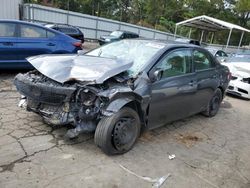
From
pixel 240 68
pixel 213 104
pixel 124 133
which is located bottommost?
pixel 213 104

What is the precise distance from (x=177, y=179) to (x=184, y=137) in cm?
147

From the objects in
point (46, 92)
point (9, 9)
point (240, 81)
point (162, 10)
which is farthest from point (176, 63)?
point (162, 10)

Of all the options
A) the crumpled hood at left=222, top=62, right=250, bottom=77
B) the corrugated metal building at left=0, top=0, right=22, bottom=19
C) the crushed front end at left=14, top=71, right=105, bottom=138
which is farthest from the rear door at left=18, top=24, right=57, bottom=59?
the corrugated metal building at left=0, top=0, right=22, bottom=19

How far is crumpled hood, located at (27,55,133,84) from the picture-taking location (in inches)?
143

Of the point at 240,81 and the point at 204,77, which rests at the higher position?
the point at 204,77

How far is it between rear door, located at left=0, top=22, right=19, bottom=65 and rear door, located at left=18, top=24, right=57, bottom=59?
15 cm

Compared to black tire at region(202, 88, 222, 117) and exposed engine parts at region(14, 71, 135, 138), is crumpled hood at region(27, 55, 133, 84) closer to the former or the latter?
exposed engine parts at region(14, 71, 135, 138)

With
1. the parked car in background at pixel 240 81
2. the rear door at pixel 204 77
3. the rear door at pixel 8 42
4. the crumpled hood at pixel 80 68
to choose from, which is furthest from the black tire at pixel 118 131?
the parked car in background at pixel 240 81

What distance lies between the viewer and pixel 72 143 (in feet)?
13.1

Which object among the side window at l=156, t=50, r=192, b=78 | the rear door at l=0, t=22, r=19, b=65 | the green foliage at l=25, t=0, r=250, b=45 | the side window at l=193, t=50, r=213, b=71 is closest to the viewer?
the side window at l=156, t=50, r=192, b=78

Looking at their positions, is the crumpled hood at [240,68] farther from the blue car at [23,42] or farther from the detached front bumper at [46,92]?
the detached front bumper at [46,92]

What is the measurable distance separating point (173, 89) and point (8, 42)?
14.7 ft

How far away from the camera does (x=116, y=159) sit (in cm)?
374

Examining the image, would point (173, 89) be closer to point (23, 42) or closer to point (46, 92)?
point (46, 92)
